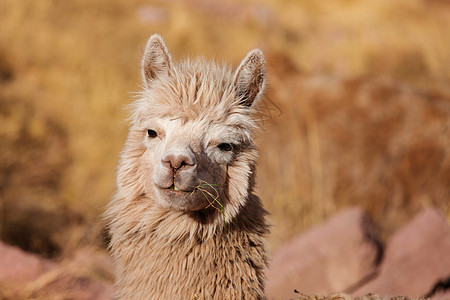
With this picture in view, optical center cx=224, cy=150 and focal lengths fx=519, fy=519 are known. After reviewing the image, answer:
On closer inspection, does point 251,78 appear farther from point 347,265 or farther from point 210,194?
point 347,265

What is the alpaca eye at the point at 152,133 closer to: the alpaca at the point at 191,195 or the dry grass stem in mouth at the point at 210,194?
the alpaca at the point at 191,195

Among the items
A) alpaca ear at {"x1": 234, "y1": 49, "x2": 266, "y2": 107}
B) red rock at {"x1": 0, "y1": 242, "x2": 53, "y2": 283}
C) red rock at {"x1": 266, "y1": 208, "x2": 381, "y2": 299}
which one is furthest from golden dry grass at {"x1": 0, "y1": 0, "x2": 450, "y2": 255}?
alpaca ear at {"x1": 234, "y1": 49, "x2": 266, "y2": 107}

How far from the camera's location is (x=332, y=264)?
16.0 feet

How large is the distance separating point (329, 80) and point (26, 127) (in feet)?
15.9

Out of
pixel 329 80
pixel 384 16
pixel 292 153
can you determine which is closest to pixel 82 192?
pixel 292 153

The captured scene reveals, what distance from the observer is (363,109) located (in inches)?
289

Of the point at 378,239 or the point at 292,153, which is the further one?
the point at 292,153

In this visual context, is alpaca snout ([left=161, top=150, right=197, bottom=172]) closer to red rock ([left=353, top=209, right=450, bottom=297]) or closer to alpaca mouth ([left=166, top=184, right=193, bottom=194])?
alpaca mouth ([left=166, top=184, right=193, bottom=194])

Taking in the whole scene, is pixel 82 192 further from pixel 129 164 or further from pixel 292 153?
pixel 129 164

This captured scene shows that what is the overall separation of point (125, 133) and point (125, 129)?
0.27 metres

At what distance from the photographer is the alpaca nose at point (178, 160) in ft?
8.82

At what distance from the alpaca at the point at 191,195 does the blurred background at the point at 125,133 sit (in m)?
1.76

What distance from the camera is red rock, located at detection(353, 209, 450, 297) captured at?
4750mm

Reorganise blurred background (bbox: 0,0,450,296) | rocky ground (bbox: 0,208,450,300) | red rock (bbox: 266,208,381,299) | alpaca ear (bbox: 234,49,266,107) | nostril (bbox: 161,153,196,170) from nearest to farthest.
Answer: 1. nostril (bbox: 161,153,196,170)
2. alpaca ear (bbox: 234,49,266,107)
3. rocky ground (bbox: 0,208,450,300)
4. red rock (bbox: 266,208,381,299)
5. blurred background (bbox: 0,0,450,296)
